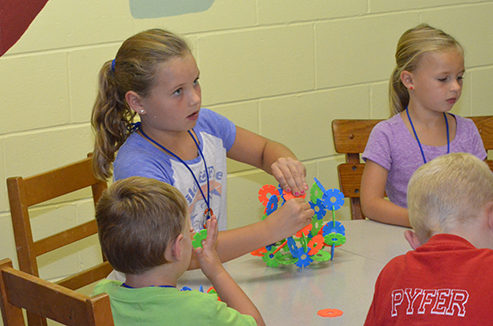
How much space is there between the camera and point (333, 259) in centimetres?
161

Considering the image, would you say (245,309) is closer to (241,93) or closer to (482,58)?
(241,93)

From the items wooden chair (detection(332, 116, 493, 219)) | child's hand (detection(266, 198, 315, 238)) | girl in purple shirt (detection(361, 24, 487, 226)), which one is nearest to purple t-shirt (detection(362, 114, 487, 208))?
girl in purple shirt (detection(361, 24, 487, 226))

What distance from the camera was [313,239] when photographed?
158 cm

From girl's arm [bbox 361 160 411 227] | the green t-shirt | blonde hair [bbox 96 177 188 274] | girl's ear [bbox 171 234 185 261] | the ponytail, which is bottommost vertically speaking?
girl's arm [bbox 361 160 411 227]

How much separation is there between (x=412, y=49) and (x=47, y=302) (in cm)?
150

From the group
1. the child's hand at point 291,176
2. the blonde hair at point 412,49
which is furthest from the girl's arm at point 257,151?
the blonde hair at point 412,49

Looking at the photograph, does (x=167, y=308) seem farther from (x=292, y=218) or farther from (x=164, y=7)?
(x=164, y=7)

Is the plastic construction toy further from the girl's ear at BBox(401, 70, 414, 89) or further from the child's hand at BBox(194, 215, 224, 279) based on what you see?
the girl's ear at BBox(401, 70, 414, 89)

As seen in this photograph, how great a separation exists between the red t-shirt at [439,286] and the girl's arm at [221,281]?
274 mm

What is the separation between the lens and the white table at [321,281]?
1.32 meters

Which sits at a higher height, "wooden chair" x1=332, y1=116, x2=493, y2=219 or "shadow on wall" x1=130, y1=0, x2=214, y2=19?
"shadow on wall" x1=130, y1=0, x2=214, y2=19

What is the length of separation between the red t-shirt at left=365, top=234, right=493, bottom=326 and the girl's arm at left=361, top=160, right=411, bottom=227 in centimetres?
71

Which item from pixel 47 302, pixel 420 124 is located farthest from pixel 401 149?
pixel 47 302

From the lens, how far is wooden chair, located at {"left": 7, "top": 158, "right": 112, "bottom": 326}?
174 centimetres
